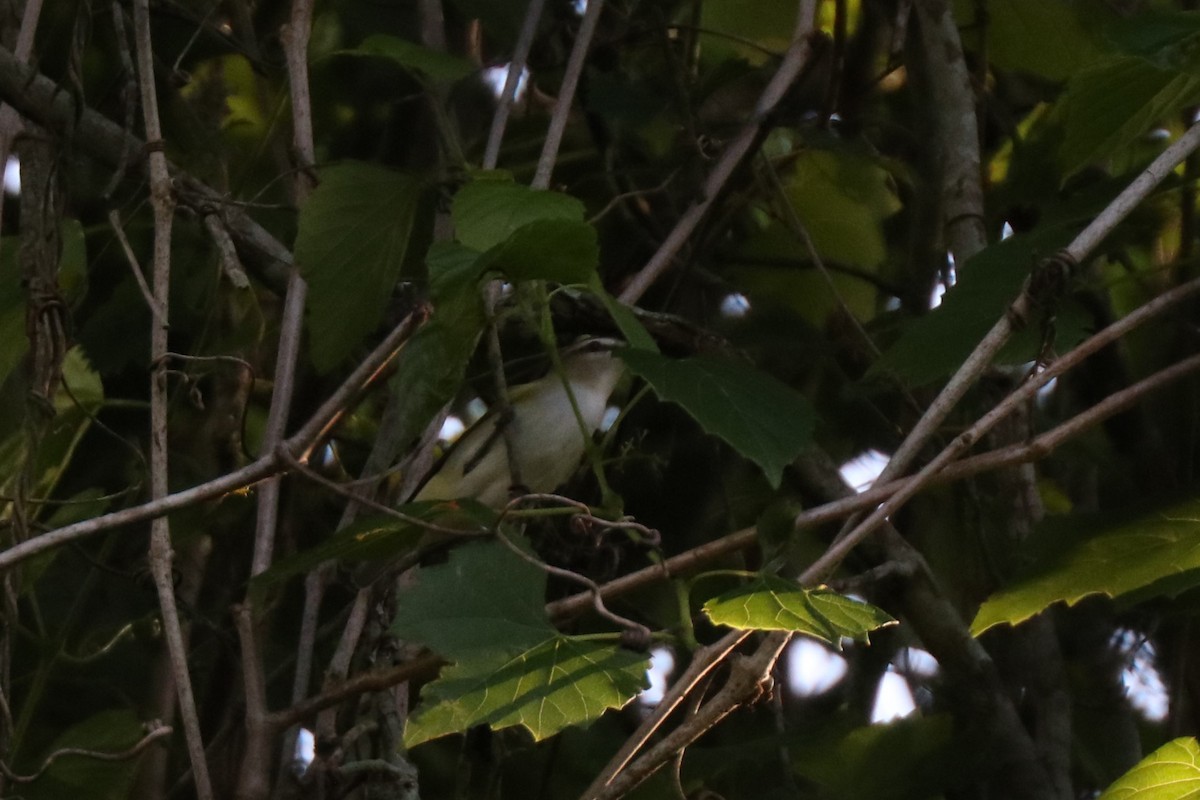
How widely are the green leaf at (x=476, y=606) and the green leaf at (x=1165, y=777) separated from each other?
60 centimetres

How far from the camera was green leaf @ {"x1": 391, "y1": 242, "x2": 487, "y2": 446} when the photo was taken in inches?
51.8

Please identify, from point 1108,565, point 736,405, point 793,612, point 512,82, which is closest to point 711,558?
point 736,405

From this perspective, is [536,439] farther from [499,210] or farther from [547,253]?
[547,253]

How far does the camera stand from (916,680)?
2369 millimetres

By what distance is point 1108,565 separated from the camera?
5.20ft

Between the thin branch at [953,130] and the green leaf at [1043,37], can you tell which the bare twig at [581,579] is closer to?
the thin branch at [953,130]

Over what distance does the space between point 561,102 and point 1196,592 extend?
102 centimetres

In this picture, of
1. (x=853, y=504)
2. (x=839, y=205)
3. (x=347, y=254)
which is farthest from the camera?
(x=839, y=205)

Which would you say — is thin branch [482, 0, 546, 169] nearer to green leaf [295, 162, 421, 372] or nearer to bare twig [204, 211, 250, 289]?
green leaf [295, 162, 421, 372]

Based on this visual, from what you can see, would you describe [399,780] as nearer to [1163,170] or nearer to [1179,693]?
[1163,170]

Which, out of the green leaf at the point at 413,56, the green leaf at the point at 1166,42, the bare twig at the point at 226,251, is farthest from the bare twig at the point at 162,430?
the green leaf at the point at 1166,42

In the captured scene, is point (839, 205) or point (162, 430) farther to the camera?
point (839, 205)

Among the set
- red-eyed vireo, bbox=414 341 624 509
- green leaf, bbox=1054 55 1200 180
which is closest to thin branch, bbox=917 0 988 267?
green leaf, bbox=1054 55 1200 180

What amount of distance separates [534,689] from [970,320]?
75 centimetres
